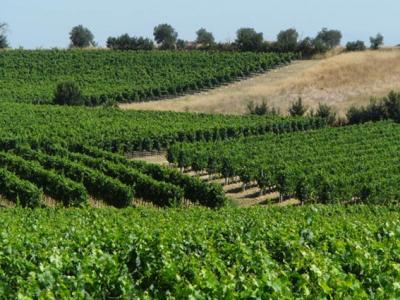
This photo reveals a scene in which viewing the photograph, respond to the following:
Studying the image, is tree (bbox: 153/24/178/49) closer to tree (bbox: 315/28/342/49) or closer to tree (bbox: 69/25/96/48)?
tree (bbox: 69/25/96/48)

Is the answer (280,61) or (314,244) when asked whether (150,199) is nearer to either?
(314,244)

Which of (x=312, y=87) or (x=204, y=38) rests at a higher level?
(x=204, y=38)

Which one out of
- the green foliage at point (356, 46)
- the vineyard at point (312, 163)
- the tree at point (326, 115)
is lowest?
the tree at point (326, 115)

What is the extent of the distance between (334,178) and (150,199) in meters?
9.87

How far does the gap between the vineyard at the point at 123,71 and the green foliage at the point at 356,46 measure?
33.2 feet

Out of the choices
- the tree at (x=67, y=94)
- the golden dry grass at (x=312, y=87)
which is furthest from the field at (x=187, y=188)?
the tree at (x=67, y=94)

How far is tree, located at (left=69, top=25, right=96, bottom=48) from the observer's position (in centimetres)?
13050

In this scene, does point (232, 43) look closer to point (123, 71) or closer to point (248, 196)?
point (123, 71)

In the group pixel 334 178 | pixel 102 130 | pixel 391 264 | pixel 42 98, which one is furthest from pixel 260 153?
pixel 42 98

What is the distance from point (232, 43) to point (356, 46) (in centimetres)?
1859

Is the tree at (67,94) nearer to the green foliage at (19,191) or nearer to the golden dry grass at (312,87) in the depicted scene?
the golden dry grass at (312,87)

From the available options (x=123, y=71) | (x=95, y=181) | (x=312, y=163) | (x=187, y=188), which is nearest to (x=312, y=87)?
(x=123, y=71)

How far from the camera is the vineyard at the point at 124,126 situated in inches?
2180

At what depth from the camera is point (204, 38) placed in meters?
123
